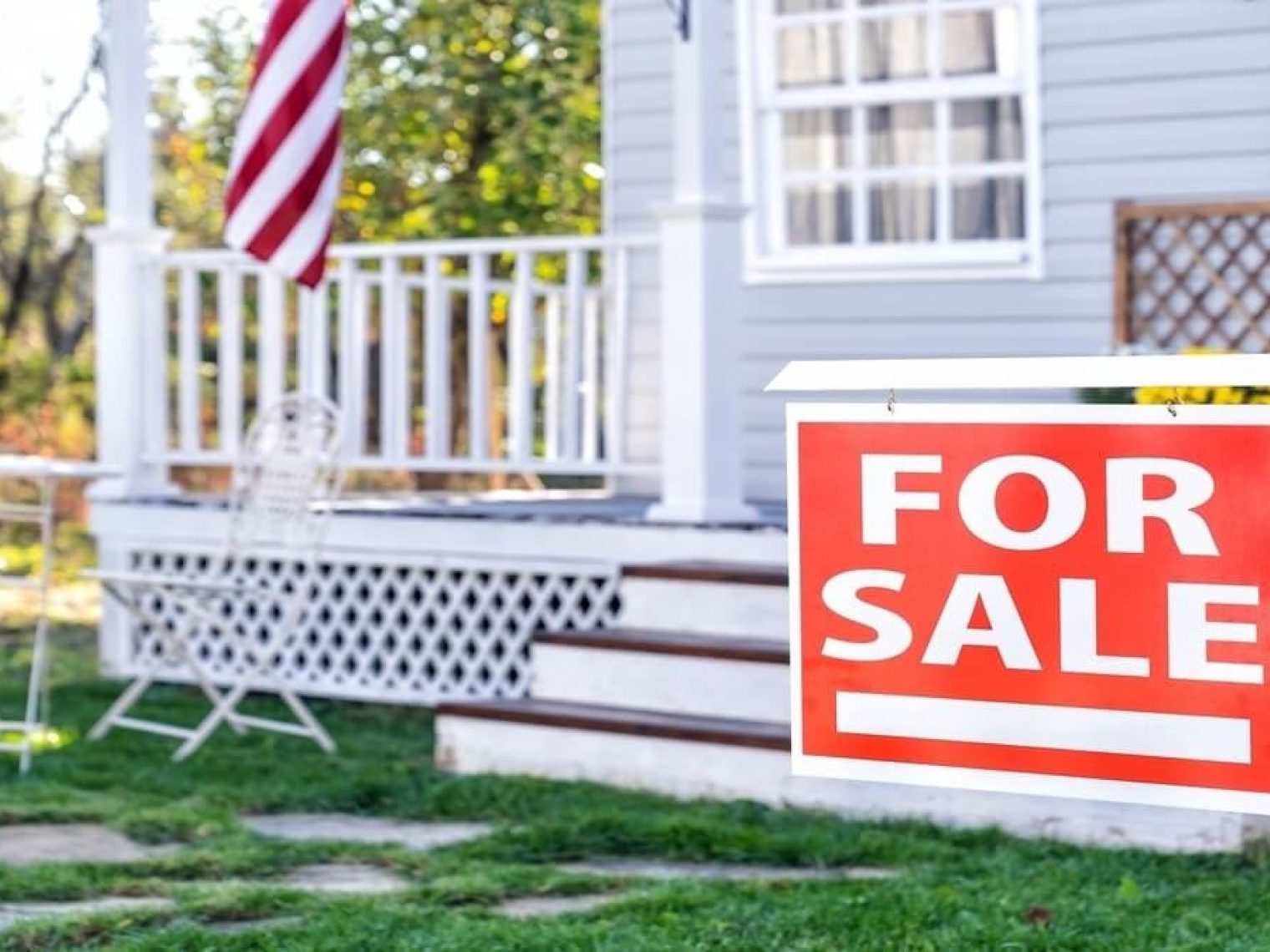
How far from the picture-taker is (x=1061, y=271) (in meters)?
8.31

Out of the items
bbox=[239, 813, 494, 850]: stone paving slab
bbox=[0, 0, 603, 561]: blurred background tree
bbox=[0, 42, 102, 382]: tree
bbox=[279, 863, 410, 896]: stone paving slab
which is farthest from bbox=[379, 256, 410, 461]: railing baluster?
bbox=[0, 42, 102, 382]: tree

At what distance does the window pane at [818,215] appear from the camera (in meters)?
8.77

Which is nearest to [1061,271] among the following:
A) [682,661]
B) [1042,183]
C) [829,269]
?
[1042,183]

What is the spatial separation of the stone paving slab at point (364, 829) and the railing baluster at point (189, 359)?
2.83 metres

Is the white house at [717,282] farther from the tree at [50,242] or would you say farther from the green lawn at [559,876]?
the tree at [50,242]

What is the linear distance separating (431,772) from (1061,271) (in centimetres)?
316

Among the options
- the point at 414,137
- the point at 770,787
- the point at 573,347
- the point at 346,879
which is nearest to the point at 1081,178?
the point at 573,347

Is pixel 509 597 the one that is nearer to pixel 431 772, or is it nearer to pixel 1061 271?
pixel 431 772

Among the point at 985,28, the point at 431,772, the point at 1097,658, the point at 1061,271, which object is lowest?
the point at 431,772

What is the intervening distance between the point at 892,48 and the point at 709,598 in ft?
9.12

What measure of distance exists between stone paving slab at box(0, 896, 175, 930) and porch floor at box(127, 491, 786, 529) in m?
2.71

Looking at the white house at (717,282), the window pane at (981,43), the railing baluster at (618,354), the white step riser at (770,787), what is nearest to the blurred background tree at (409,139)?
the white house at (717,282)

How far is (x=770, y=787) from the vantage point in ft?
19.6

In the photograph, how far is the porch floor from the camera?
7.50 metres
